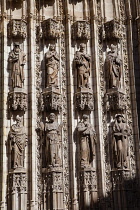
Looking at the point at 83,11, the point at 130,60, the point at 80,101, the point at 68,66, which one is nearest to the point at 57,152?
the point at 80,101

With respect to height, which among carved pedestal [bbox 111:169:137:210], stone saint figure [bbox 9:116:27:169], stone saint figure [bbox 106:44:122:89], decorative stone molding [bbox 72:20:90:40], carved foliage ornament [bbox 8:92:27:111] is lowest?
carved pedestal [bbox 111:169:137:210]

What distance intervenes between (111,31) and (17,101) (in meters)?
4.79

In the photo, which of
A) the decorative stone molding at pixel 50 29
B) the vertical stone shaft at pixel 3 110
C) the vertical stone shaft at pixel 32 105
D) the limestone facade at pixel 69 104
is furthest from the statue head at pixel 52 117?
the decorative stone molding at pixel 50 29

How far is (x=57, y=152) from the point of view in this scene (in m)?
16.1

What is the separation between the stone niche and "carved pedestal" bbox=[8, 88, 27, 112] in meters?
4.19

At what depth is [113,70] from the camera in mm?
17234

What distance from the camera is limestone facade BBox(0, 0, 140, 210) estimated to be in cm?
→ 1596

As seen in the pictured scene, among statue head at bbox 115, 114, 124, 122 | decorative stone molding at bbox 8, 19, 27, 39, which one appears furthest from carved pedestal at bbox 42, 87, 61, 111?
decorative stone molding at bbox 8, 19, 27, 39

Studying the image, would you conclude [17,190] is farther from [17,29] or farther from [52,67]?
[17,29]

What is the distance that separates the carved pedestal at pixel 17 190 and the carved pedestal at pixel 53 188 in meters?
0.73

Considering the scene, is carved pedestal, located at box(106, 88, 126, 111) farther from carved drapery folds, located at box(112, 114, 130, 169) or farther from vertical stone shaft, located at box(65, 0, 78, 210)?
vertical stone shaft, located at box(65, 0, 78, 210)

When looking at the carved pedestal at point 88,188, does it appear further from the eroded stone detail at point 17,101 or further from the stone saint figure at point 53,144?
the eroded stone detail at point 17,101

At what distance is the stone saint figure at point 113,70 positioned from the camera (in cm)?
1719

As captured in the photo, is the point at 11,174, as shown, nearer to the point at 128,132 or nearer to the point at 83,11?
the point at 128,132
